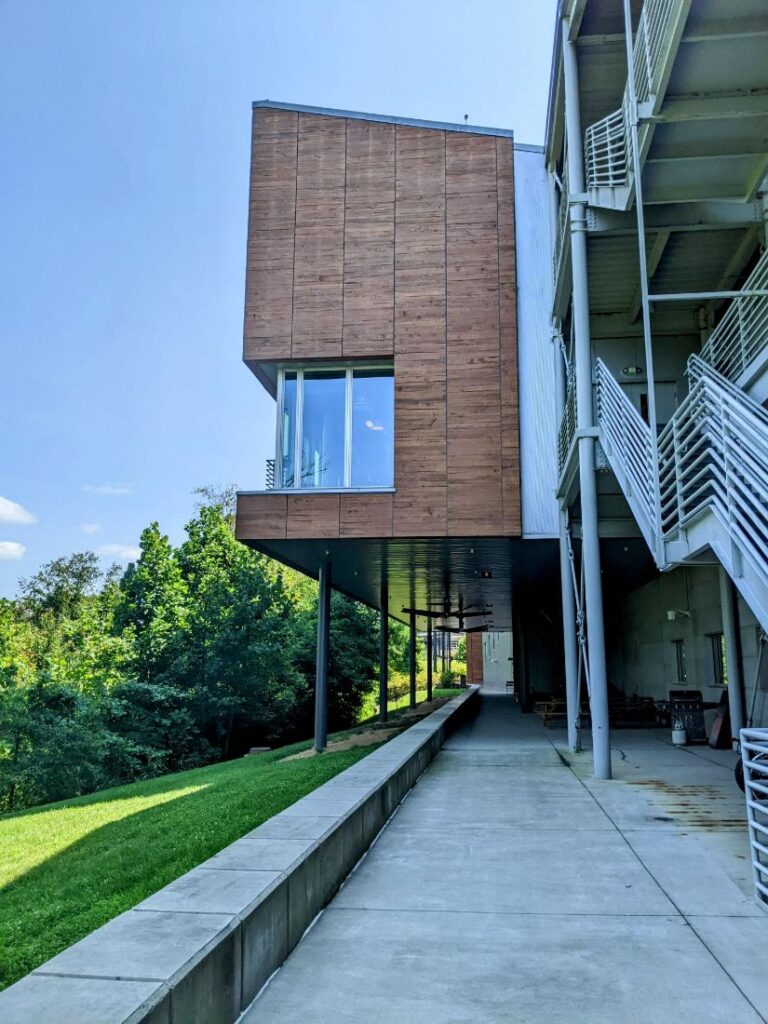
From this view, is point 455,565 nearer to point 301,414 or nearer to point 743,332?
point 301,414

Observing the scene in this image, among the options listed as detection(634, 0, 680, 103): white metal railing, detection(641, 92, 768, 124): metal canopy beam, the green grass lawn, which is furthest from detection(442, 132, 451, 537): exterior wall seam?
detection(641, 92, 768, 124): metal canopy beam

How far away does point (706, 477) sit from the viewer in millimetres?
7066

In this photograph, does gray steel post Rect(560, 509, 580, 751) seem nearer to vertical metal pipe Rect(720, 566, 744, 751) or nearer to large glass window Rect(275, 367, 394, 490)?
vertical metal pipe Rect(720, 566, 744, 751)

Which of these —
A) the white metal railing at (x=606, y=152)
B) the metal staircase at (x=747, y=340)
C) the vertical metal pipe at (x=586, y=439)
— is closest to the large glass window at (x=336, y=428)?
the vertical metal pipe at (x=586, y=439)

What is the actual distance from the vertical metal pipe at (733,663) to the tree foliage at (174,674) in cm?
1671

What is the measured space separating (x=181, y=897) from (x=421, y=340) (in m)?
11.4

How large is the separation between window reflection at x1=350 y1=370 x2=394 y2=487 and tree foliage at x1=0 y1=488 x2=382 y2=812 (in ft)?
42.7

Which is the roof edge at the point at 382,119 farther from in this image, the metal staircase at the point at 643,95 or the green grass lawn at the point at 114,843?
the green grass lawn at the point at 114,843

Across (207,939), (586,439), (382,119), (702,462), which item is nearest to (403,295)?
(382,119)

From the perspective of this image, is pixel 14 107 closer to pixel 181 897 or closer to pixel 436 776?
pixel 436 776

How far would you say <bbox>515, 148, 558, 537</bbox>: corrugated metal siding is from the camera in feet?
43.0

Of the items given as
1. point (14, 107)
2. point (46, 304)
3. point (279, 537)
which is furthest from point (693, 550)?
point (46, 304)

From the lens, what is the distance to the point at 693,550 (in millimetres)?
6414

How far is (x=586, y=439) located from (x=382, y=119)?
835 cm
